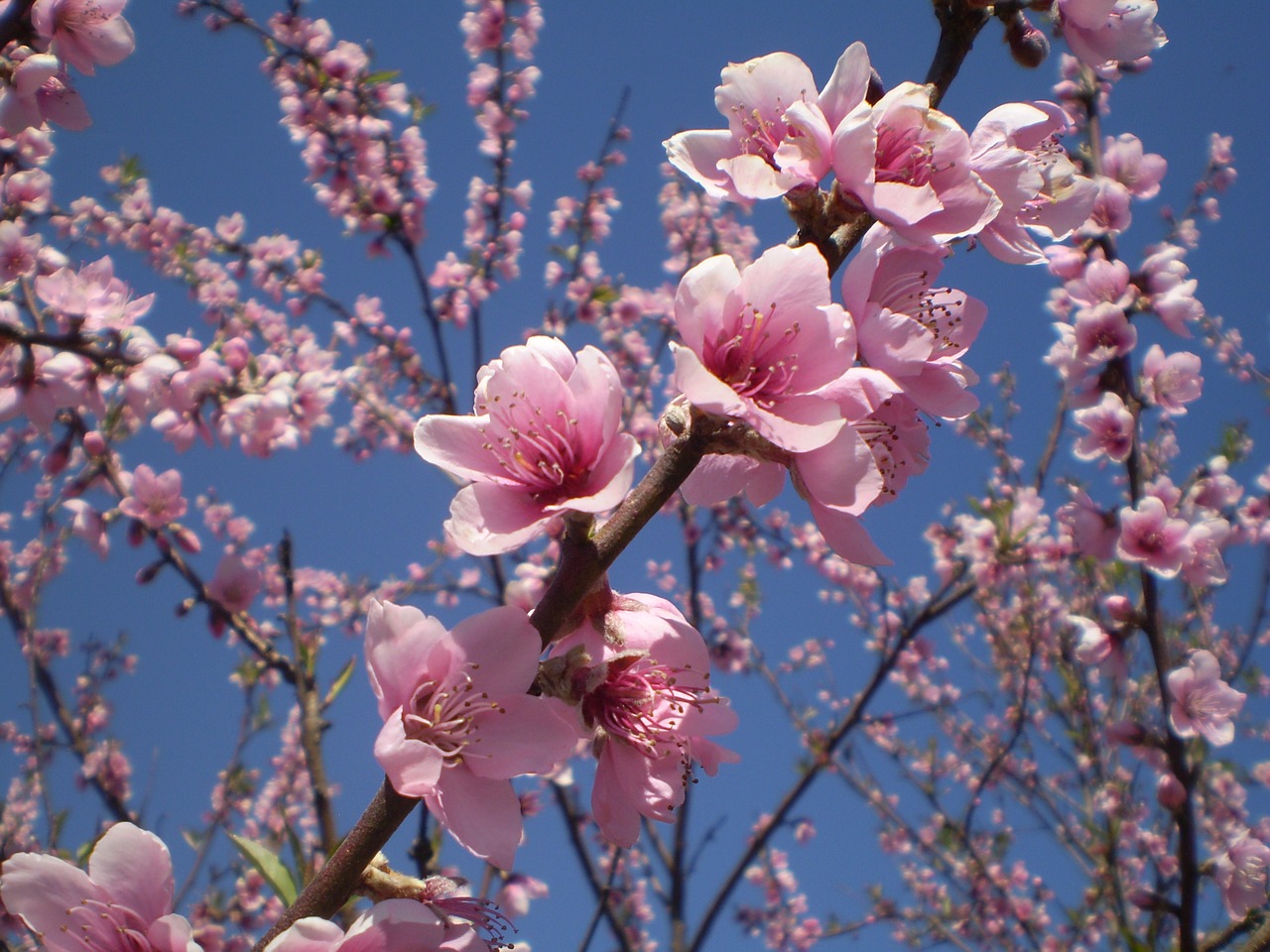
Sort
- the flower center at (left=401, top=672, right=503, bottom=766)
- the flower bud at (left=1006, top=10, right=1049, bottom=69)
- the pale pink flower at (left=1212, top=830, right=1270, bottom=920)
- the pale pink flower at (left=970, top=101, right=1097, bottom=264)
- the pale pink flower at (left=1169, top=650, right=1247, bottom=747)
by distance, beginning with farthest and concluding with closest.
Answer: the pale pink flower at (left=1169, top=650, right=1247, bottom=747), the pale pink flower at (left=1212, top=830, right=1270, bottom=920), the flower bud at (left=1006, top=10, right=1049, bottom=69), the pale pink flower at (left=970, top=101, right=1097, bottom=264), the flower center at (left=401, top=672, right=503, bottom=766)

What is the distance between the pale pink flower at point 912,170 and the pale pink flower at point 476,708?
67cm

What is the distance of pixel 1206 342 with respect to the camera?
7.17 meters

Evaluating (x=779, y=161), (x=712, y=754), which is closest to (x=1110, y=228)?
(x=779, y=161)

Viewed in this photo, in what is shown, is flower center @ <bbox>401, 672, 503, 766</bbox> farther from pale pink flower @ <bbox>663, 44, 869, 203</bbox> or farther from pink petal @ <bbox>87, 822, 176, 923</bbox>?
pale pink flower @ <bbox>663, 44, 869, 203</bbox>

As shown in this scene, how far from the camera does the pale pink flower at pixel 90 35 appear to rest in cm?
225

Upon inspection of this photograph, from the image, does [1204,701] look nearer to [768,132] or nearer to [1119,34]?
[1119,34]

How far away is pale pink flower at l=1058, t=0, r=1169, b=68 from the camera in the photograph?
1321mm

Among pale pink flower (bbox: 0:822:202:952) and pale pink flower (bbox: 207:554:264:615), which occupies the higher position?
pale pink flower (bbox: 207:554:264:615)

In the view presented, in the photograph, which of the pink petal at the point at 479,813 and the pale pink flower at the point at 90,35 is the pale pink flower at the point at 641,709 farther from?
the pale pink flower at the point at 90,35

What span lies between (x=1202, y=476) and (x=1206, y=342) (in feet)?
15.7

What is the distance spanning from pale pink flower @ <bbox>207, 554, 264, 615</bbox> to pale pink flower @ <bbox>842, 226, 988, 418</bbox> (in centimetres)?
275

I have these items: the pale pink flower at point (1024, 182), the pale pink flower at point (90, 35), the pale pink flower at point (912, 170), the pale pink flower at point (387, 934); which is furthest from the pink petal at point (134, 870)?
the pale pink flower at point (90, 35)

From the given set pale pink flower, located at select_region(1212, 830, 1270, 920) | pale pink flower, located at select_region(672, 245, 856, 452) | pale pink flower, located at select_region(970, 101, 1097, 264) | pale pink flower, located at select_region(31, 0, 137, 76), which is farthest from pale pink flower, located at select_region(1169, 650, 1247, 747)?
pale pink flower, located at select_region(31, 0, 137, 76)

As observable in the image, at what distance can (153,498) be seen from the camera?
3.01 m
